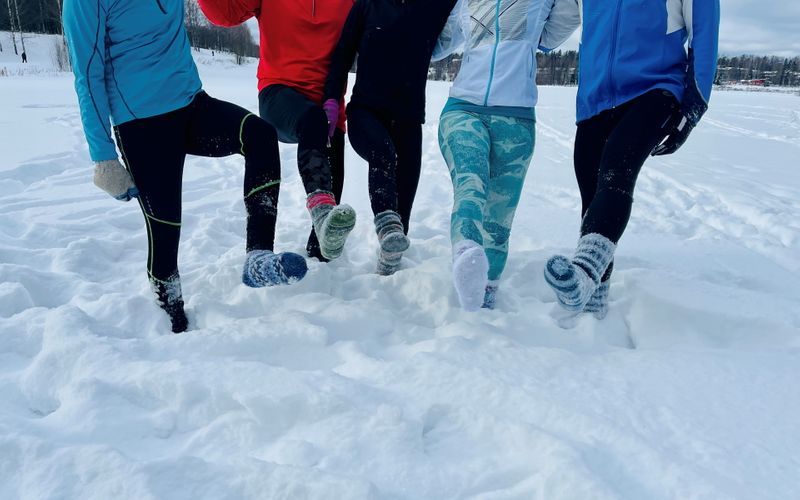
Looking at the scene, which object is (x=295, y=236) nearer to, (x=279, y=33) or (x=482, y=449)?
(x=279, y=33)

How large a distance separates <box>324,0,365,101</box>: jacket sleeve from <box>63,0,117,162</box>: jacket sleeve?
1011 mm

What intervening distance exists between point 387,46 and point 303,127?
617 millimetres

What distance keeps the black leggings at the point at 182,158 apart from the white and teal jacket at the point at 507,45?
0.96 meters

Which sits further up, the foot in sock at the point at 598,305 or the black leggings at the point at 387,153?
the black leggings at the point at 387,153

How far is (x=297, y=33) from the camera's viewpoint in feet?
8.65

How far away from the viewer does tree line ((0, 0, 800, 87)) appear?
4119 cm

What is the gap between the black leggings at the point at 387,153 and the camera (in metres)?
2.30

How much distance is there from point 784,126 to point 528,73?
11689 millimetres

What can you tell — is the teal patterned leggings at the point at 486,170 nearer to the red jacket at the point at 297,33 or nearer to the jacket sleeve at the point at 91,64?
the red jacket at the point at 297,33

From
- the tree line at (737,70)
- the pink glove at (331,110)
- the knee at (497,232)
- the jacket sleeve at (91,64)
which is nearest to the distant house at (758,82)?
the tree line at (737,70)

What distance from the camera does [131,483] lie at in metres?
1.17

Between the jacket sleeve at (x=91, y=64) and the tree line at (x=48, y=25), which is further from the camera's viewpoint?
the tree line at (x=48, y=25)

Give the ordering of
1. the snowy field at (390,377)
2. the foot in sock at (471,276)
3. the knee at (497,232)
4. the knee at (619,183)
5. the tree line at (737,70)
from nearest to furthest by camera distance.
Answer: the snowy field at (390,377) < the foot in sock at (471,276) < the knee at (619,183) < the knee at (497,232) < the tree line at (737,70)

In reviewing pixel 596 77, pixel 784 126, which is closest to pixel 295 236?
pixel 596 77
